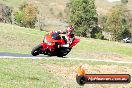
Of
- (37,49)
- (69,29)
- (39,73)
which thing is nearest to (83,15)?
(37,49)

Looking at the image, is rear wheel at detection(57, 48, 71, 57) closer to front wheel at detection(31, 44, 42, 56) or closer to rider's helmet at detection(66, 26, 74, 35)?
front wheel at detection(31, 44, 42, 56)

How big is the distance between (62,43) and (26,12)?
340 ft

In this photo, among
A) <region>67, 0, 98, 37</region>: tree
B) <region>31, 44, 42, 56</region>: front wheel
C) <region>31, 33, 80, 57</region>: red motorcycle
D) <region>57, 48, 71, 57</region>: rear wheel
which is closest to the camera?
<region>31, 33, 80, 57</region>: red motorcycle

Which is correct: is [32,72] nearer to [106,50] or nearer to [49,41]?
[49,41]

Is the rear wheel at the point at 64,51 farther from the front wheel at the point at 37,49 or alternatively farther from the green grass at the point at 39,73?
the front wheel at the point at 37,49

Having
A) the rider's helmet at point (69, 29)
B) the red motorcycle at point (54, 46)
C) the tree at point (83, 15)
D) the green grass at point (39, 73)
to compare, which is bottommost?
the tree at point (83, 15)

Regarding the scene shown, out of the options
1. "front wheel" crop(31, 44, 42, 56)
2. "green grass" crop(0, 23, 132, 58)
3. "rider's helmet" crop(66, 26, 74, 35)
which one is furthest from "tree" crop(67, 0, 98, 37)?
"rider's helmet" crop(66, 26, 74, 35)

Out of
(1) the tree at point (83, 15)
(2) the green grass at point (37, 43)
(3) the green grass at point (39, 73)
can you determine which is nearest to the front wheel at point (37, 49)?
(3) the green grass at point (39, 73)

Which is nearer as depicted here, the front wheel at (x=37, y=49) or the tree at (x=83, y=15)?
the front wheel at (x=37, y=49)

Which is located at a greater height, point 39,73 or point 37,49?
point 37,49

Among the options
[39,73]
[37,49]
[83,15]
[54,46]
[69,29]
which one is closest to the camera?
[69,29]

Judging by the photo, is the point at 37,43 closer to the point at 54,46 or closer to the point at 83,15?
the point at 54,46

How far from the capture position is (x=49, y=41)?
25.0 meters

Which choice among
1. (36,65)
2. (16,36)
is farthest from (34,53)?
(16,36)
